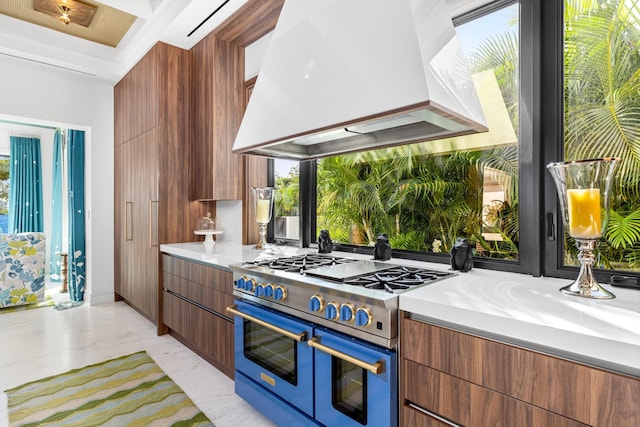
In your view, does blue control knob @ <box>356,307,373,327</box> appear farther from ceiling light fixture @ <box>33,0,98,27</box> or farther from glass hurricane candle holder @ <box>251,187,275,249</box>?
ceiling light fixture @ <box>33,0,98,27</box>

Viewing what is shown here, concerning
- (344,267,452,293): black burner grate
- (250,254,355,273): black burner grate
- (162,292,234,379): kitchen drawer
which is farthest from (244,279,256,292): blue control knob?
(344,267,452,293): black burner grate

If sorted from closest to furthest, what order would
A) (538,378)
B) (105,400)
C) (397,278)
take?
(538,378) < (397,278) < (105,400)

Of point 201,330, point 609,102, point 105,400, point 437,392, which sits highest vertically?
point 609,102

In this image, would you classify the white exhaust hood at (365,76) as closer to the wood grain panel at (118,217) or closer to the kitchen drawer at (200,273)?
the kitchen drawer at (200,273)

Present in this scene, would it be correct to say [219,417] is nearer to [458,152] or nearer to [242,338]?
[242,338]

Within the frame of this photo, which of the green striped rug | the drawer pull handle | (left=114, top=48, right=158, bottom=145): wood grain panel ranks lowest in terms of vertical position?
the green striped rug

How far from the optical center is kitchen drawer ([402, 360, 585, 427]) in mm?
975

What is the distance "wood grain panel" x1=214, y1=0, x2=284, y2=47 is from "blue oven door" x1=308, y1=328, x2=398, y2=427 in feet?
7.50

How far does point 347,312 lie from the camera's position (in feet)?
4.58

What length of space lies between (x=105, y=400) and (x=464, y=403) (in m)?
2.15

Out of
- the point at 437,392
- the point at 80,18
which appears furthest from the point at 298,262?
the point at 80,18

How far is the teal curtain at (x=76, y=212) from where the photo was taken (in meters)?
4.38

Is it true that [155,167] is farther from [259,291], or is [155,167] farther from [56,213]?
[56,213]

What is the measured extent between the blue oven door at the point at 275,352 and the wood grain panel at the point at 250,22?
6.84 ft
